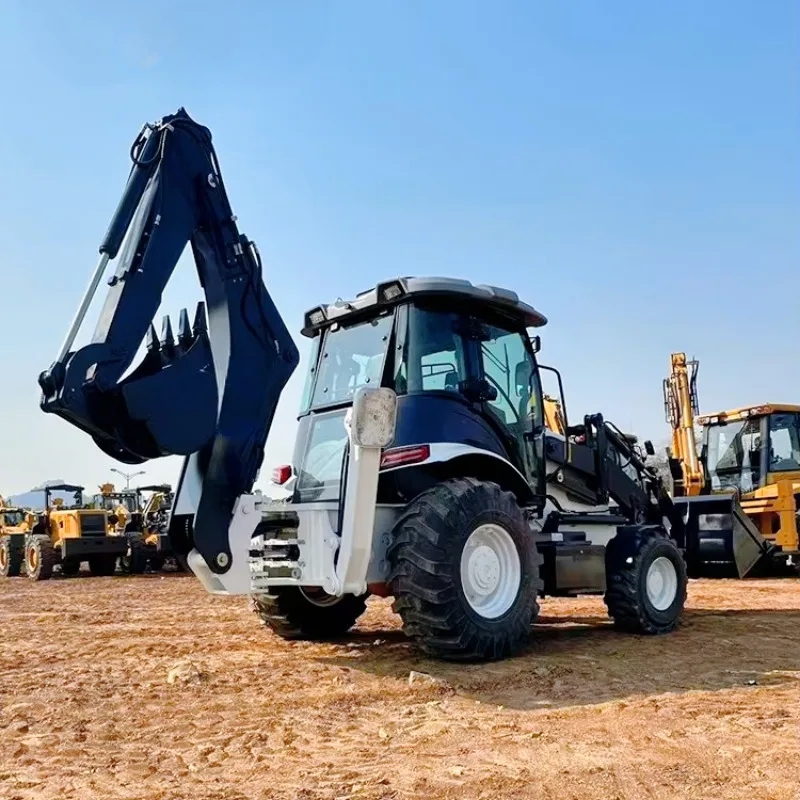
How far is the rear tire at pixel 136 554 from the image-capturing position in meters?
19.6

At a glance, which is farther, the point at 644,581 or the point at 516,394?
the point at 644,581

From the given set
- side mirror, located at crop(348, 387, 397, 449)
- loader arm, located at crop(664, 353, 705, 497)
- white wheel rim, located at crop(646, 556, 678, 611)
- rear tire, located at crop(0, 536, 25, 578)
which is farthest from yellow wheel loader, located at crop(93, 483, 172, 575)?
side mirror, located at crop(348, 387, 397, 449)

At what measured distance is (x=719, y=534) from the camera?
1041 centimetres

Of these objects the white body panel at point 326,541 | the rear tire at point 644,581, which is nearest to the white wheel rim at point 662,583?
the rear tire at point 644,581

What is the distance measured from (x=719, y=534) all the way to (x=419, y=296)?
5.93m

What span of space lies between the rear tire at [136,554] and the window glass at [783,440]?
1325 cm

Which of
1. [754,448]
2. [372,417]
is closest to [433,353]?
[372,417]

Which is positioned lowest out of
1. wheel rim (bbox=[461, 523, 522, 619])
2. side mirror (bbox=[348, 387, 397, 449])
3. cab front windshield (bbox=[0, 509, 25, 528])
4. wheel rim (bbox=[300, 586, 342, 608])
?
wheel rim (bbox=[300, 586, 342, 608])

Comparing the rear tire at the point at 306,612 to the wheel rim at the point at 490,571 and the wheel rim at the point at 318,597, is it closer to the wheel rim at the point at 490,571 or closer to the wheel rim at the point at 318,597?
the wheel rim at the point at 318,597

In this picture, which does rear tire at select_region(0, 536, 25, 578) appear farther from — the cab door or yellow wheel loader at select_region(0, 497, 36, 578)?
the cab door

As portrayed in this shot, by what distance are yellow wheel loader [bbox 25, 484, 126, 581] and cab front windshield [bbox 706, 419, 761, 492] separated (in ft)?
40.9

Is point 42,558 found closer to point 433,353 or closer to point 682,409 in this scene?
point 682,409

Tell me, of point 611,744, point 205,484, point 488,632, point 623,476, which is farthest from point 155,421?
point 623,476

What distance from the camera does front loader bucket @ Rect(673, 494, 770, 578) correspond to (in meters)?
10.3
